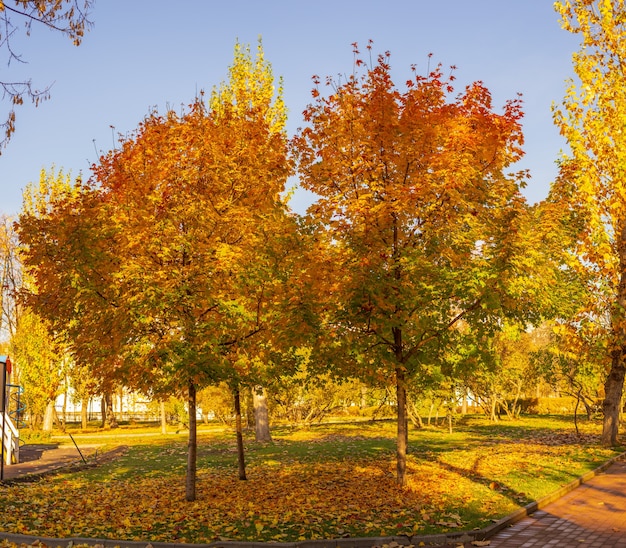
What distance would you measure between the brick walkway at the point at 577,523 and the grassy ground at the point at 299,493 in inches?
18.5

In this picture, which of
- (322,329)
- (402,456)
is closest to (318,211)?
(322,329)

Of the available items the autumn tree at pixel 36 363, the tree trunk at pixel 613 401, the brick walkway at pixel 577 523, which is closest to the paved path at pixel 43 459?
the autumn tree at pixel 36 363

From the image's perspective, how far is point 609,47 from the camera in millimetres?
22609

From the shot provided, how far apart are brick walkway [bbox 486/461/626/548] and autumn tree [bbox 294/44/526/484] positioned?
3.19m

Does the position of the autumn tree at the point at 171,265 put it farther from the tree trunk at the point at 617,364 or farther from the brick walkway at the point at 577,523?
the tree trunk at the point at 617,364

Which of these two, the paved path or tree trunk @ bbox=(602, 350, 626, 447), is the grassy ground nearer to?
tree trunk @ bbox=(602, 350, 626, 447)

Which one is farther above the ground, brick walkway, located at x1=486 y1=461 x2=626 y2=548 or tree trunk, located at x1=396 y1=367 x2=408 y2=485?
tree trunk, located at x1=396 y1=367 x2=408 y2=485

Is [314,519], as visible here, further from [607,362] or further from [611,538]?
[607,362]

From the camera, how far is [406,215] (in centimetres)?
1287

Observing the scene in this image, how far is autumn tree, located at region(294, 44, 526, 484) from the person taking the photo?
1198 centimetres

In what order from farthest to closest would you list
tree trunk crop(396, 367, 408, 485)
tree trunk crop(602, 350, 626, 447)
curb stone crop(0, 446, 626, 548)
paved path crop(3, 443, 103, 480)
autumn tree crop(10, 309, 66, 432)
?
autumn tree crop(10, 309, 66, 432) < tree trunk crop(602, 350, 626, 447) < paved path crop(3, 443, 103, 480) < tree trunk crop(396, 367, 408, 485) < curb stone crop(0, 446, 626, 548)

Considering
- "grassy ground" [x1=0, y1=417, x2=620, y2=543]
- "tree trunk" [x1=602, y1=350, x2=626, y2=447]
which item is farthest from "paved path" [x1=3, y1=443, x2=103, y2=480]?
"tree trunk" [x1=602, y1=350, x2=626, y2=447]

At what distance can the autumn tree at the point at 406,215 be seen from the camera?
11984 millimetres

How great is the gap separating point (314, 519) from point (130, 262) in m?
5.50
